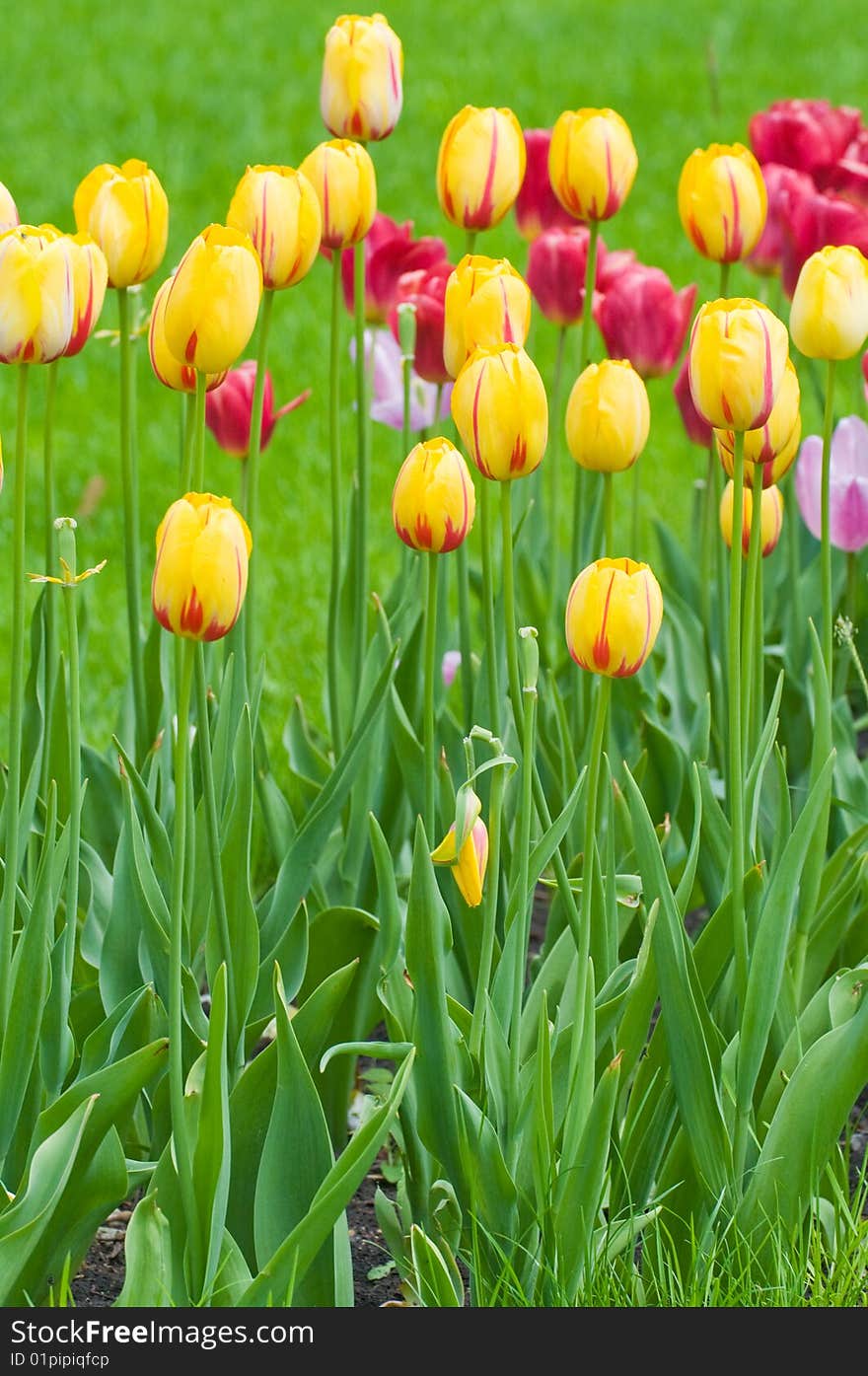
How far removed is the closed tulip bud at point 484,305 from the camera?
163 cm

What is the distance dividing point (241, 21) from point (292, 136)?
1.40 metres

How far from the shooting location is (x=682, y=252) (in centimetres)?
546

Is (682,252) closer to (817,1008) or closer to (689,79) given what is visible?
(689,79)

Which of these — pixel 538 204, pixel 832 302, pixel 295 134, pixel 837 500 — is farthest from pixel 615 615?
pixel 295 134

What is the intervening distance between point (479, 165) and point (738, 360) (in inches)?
23.5

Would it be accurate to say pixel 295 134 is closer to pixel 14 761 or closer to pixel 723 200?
pixel 723 200

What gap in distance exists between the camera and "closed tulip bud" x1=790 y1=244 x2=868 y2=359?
1.59 metres

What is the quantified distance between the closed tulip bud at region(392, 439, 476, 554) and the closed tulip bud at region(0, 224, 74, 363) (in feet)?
1.01

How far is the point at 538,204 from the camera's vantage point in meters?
2.57

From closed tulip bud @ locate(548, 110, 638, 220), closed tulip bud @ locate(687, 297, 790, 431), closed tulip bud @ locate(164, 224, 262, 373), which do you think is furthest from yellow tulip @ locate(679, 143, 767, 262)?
closed tulip bud @ locate(164, 224, 262, 373)

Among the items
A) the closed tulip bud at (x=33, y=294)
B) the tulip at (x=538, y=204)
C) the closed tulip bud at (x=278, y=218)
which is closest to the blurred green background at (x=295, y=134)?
the tulip at (x=538, y=204)

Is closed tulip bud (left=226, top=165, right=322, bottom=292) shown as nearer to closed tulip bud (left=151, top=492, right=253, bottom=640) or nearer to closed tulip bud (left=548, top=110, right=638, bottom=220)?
closed tulip bud (left=548, top=110, right=638, bottom=220)
